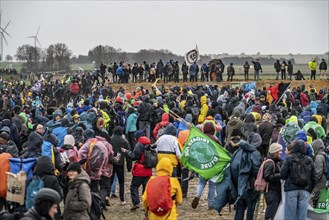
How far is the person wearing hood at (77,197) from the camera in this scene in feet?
28.6

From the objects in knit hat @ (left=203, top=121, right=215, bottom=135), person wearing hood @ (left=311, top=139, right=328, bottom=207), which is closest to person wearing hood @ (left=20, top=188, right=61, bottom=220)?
person wearing hood @ (left=311, top=139, right=328, bottom=207)

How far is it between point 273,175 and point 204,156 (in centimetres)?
187

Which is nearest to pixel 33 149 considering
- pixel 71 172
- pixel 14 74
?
pixel 71 172

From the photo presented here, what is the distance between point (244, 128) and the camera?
14531 mm

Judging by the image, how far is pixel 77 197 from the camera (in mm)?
8750

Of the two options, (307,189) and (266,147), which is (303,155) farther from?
(266,147)

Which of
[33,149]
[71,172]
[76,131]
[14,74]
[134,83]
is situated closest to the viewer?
[71,172]

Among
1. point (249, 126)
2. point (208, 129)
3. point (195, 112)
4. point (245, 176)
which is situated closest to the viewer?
point (245, 176)

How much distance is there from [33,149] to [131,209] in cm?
327

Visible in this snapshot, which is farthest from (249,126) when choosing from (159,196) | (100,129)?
(159,196)

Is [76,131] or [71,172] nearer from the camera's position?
[71,172]

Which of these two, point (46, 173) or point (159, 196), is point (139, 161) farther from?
point (159, 196)

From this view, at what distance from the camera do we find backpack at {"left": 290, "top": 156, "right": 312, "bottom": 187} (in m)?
9.77

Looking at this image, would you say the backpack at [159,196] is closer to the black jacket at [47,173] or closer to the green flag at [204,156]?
the black jacket at [47,173]
